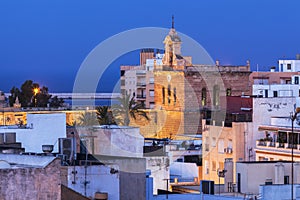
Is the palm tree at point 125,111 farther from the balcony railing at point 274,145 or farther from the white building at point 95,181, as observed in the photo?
the white building at point 95,181

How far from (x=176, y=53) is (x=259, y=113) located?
24499 millimetres

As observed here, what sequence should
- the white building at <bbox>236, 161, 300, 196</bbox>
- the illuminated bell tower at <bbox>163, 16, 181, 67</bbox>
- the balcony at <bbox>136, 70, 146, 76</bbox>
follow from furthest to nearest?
the balcony at <bbox>136, 70, 146, 76</bbox>
the illuminated bell tower at <bbox>163, 16, 181, 67</bbox>
the white building at <bbox>236, 161, 300, 196</bbox>

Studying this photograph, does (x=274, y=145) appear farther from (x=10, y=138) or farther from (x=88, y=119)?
(x=88, y=119)

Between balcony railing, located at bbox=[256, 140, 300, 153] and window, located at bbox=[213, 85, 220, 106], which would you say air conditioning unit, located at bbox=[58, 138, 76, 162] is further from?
window, located at bbox=[213, 85, 220, 106]

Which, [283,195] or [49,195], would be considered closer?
[49,195]

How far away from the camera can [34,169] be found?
16.0 m

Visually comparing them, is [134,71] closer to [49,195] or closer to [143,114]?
[143,114]

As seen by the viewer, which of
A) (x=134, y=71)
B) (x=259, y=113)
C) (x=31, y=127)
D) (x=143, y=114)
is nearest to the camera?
Result: (x=31, y=127)

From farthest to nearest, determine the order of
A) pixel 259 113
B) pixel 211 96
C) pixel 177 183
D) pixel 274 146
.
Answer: pixel 211 96 < pixel 259 113 < pixel 274 146 < pixel 177 183

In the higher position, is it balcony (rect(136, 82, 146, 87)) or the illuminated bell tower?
the illuminated bell tower

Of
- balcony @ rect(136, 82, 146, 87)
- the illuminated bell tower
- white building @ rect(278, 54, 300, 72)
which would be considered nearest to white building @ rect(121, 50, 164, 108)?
balcony @ rect(136, 82, 146, 87)

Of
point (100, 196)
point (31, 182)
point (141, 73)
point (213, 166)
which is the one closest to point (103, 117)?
point (213, 166)

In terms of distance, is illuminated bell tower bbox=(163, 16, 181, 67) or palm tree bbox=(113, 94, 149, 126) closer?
palm tree bbox=(113, 94, 149, 126)

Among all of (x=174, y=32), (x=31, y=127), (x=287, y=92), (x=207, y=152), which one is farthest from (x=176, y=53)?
(x=31, y=127)
